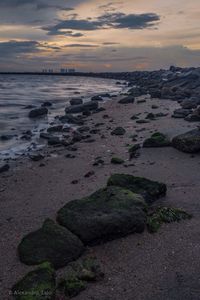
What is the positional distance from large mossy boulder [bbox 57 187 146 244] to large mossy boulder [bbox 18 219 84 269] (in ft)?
1.00

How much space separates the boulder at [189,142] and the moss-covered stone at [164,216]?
4.95 m

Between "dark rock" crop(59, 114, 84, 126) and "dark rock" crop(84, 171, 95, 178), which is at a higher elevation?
"dark rock" crop(84, 171, 95, 178)

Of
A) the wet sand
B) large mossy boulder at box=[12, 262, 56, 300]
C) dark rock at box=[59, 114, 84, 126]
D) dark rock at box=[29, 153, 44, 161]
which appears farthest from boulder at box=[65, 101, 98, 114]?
large mossy boulder at box=[12, 262, 56, 300]

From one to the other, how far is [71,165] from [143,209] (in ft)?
19.5

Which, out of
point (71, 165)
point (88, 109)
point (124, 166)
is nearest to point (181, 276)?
point (124, 166)

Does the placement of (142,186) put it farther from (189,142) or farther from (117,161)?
(189,142)

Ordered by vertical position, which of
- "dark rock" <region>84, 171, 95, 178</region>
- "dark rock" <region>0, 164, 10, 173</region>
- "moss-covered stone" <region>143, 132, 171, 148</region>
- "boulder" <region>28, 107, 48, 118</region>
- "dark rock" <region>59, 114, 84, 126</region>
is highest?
"moss-covered stone" <region>143, 132, 171, 148</region>

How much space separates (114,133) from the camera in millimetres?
18688

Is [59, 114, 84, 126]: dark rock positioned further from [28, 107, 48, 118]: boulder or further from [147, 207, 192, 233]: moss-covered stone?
[147, 207, 192, 233]: moss-covered stone

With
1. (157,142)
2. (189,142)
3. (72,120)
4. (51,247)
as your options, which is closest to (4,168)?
(157,142)

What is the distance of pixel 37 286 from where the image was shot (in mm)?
5805

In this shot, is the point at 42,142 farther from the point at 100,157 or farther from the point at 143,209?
the point at 143,209

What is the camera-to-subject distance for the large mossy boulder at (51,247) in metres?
6.79

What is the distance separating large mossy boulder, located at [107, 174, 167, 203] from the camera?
9.12 m
